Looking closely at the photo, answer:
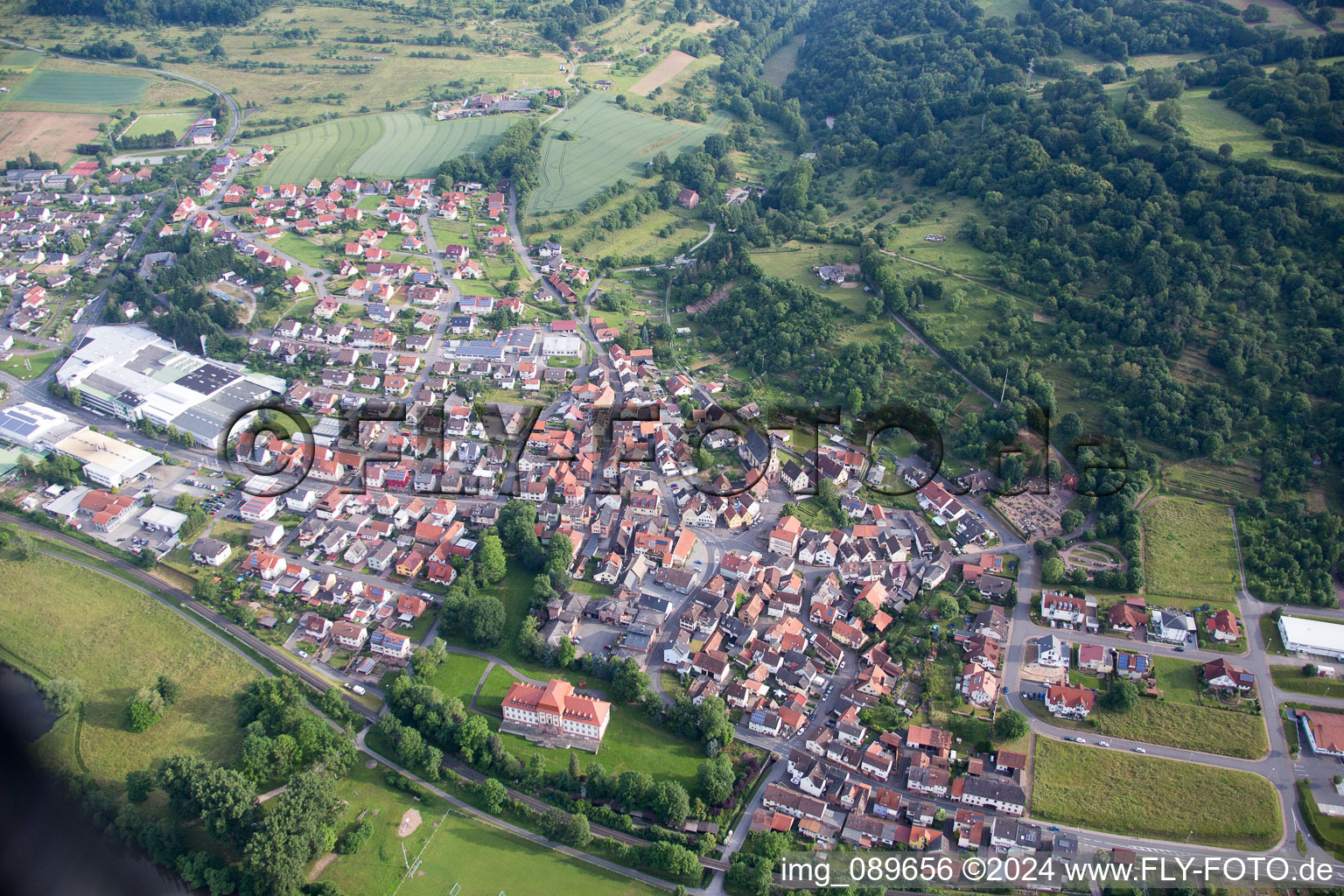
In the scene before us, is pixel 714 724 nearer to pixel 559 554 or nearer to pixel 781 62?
pixel 559 554

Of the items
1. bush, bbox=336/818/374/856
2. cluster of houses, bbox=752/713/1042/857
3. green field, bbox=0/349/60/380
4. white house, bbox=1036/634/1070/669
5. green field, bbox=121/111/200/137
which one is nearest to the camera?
bush, bbox=336/818/374/856

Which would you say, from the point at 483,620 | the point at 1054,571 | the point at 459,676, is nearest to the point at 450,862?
the point at 459,676

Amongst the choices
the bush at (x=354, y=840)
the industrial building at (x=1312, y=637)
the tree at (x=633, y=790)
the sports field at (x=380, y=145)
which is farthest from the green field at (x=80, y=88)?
the industrial building at (x=1312, y=637)

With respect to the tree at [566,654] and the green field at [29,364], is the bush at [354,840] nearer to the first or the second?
the tree at [566,654]

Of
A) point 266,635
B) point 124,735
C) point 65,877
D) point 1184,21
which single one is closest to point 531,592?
point 266,635

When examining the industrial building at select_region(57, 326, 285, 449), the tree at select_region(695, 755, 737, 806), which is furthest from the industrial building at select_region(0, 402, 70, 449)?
the tree at select_region(695, 755, 737, 806)

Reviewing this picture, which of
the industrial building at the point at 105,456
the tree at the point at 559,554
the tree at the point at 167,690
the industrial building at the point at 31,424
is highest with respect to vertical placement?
the industrial building at the point at 31,424

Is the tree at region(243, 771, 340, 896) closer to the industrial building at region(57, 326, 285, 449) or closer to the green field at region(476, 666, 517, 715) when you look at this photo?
the green field at region(476, 666, 517, 715)
